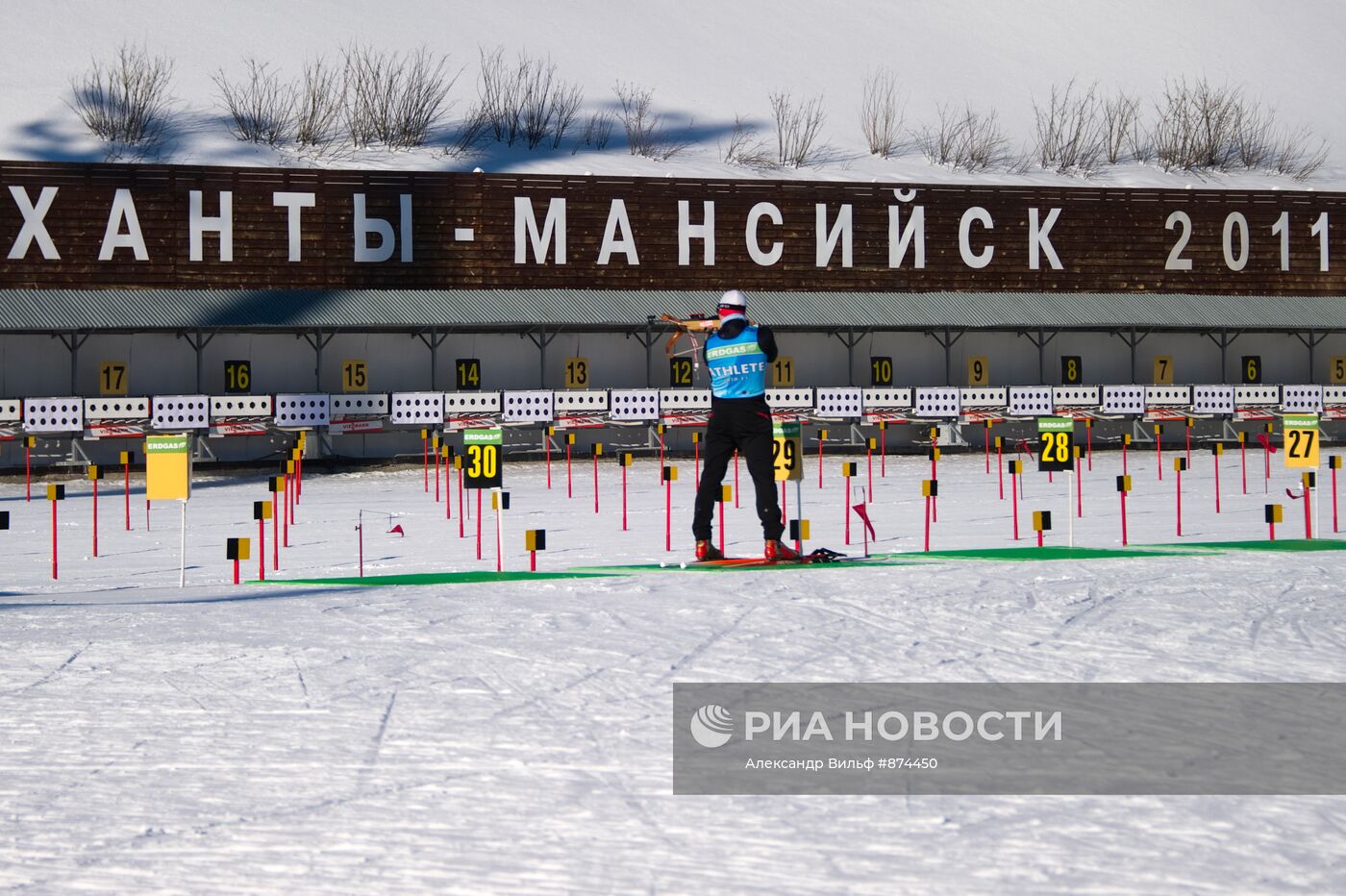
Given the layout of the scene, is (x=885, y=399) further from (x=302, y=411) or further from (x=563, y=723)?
(x=563, y=723)

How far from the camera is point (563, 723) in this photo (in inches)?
293

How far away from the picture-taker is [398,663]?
28.5 feet

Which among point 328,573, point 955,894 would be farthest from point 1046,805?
point 328,573

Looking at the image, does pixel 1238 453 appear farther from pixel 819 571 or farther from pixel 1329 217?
pixel 819 571

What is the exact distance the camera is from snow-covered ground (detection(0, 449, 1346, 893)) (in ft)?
18.2

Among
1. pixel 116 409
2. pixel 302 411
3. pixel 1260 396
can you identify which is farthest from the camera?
pixel 1260 396

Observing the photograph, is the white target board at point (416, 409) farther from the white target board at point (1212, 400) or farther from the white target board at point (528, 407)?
the white target board at point (1212, 400)

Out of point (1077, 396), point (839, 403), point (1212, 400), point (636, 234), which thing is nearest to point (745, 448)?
point (839, 403)

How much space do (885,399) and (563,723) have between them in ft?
100

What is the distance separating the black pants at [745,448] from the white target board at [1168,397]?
27.8 meters

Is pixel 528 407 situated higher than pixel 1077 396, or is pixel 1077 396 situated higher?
pixel 1077 396

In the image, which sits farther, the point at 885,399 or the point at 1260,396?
the point at 1260,396

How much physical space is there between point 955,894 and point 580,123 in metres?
68.6
